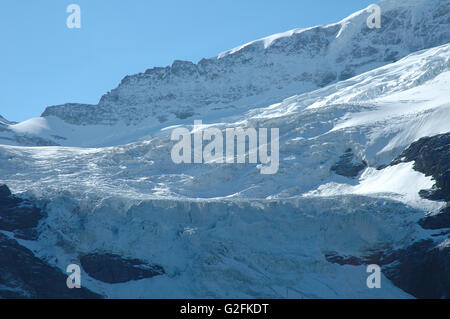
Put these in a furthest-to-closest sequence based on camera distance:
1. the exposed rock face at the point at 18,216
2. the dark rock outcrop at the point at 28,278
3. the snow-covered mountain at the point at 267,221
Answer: the exposed rock face at the point at 18,216, the snow-covered mountain at the point at 267,221, the dark rock outcrop at the point at 28,278

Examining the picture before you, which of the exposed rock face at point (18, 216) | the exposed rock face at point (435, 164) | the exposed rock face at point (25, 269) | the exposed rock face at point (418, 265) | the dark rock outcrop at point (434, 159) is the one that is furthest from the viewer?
the exposed rock face at point (18, 216)

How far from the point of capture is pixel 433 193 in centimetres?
9706

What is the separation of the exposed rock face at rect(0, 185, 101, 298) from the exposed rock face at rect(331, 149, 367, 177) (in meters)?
40.3

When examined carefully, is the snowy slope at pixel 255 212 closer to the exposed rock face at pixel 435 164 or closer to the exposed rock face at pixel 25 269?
the exposed rock face at pixel 435 164

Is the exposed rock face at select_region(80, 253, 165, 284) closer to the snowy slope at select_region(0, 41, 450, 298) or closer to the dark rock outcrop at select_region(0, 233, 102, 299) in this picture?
the snowy slope at select_region(0, 41, 450, 298)

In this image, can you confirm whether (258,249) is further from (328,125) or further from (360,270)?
(328,125)

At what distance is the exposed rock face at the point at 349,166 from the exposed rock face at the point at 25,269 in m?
40.3

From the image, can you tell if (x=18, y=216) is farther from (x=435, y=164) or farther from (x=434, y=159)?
(x=434, y=159)

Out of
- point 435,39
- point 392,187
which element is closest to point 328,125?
point 392,187

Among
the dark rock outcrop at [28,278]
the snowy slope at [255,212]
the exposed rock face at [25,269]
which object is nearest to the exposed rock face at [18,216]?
the exposed rock face at [25,269]

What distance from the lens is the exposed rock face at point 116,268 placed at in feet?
302

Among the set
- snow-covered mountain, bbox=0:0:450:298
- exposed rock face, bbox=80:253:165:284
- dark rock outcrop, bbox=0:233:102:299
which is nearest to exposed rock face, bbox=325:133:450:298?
snow-covered mountain, bbox=0:0:450:298

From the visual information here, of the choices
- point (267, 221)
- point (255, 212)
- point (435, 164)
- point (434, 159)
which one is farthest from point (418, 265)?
point (255, 212)

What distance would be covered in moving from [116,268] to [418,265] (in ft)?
110
